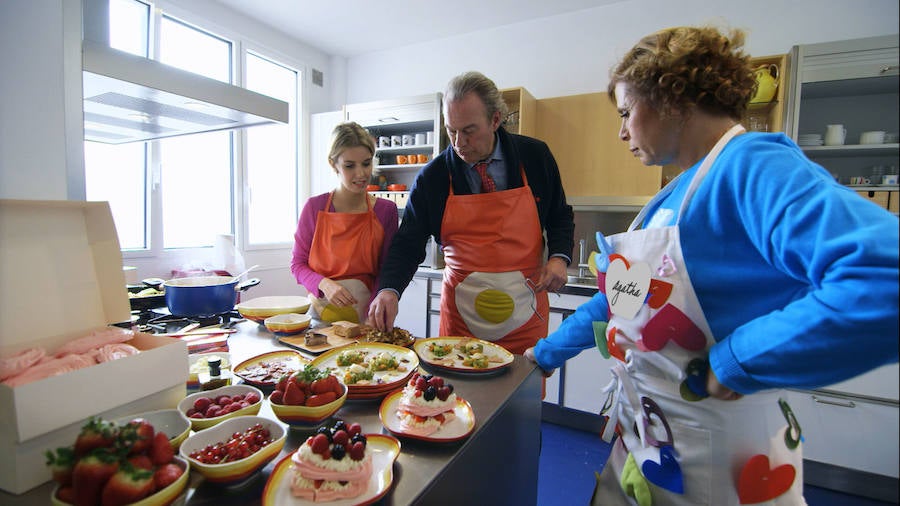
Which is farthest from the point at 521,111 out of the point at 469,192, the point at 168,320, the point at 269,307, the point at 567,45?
the point at 168,320

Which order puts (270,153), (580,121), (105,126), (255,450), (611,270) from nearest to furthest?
(255,450) → (611,270) → (105,126) → (580,121) → (270,153)

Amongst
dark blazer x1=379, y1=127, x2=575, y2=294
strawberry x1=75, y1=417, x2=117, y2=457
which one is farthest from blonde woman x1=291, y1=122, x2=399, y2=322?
strawberry x1=75, y1=417, x2=117, y2=457

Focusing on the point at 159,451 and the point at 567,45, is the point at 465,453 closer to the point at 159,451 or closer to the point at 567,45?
the point at 159,451

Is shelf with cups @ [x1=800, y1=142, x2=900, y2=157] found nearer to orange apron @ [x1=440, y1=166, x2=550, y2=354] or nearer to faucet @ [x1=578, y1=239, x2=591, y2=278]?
orange apron @ [x1=440, y1=166, x2=550, y2=354]

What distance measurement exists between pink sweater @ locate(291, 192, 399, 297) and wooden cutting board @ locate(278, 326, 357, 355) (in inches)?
17.7

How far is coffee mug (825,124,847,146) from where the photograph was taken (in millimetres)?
602

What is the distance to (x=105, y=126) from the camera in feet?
4.63

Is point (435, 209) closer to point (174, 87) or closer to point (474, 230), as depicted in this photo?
point (474, 230)

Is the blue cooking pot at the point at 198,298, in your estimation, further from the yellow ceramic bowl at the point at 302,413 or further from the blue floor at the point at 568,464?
the blue floor at the point at 568,464

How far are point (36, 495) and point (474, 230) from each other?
140 cm

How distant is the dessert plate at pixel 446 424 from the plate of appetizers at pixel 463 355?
0.61ft

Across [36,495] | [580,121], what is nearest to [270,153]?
[580,121]

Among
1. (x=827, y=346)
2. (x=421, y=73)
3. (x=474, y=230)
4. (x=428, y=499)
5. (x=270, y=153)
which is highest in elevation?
(x=421, y=73)

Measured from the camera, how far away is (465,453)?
31.6 inches
